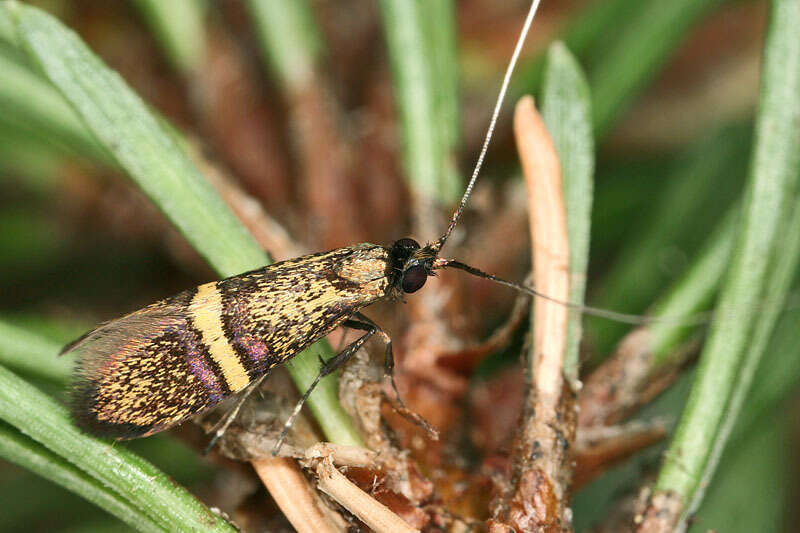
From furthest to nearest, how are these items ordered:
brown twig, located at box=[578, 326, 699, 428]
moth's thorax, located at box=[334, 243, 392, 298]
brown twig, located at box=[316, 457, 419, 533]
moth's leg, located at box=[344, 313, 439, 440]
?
moth's thorax, located at box=[334, 243, 392, 298]
brown twig, located at box=[578, 326, 699, 428]
moth's leg, located at box=[344, 313, 439, 440]
brown twig, located at box=[316, 457, 419, 533]

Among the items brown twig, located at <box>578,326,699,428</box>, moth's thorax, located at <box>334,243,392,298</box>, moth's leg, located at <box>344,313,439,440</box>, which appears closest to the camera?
moth's leg, located at <box>344,313,439,440</box>

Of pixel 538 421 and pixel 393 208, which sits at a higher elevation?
pixel 393 208

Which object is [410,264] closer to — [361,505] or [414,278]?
[414,278]

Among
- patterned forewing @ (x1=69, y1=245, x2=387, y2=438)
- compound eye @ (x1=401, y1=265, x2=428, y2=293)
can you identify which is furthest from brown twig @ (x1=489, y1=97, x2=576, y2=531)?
patterned forewing @ (x1=69, y1=245, x2=387, y2=438)

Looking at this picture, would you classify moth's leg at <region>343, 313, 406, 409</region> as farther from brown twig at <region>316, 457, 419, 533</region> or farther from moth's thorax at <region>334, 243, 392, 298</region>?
brown twig at <region>316, 457, 419, 533</region>

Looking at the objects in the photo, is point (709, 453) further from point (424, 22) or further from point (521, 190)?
point (424, 22)

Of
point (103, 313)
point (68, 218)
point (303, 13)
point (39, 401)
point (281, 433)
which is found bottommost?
point (39, 401)

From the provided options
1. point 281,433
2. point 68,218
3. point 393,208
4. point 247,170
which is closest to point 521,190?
point 393,208
